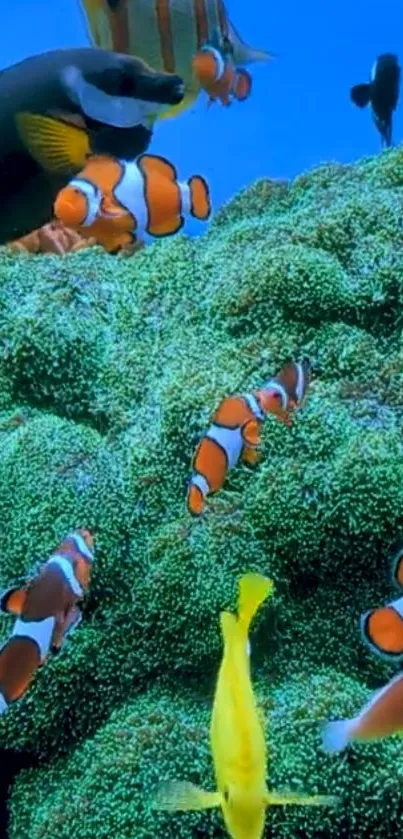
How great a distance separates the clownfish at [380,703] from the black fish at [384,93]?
8.21ft

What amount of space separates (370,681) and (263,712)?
0.27m

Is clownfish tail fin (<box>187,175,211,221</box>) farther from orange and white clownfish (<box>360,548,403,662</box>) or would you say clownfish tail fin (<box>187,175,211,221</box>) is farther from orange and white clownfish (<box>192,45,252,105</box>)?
orange and white clownfish (<box>360,548,403,662</box>)

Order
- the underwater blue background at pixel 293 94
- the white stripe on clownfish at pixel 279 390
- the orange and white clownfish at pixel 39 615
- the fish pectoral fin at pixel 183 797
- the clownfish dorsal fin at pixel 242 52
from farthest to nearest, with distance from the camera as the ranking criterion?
the underwater blue background at pixel 293 94, the clownfish dorsal fin at pixel 242 52, the white stripe on clownfish at pixel 279 390, the orange and white clownfish at pixel 39 615, the fish pectoral fin at pixel 183 797

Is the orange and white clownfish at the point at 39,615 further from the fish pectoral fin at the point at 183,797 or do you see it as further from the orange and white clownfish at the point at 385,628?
the orange and white clownfish at the point at 385,628

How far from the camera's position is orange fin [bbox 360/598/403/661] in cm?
124

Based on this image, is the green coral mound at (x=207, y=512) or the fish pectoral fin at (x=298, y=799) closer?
the fish pectoral fin at (x=298, y=799)

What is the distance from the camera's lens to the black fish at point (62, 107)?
122 cm

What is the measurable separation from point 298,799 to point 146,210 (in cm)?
99

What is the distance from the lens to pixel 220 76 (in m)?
1.96

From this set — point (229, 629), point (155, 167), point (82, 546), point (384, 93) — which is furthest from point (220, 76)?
point (384, 93)

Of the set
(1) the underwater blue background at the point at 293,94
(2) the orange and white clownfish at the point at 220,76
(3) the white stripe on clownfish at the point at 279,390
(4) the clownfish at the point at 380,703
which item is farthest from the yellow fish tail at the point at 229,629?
(1) the underwater blue background at the point at 293,94

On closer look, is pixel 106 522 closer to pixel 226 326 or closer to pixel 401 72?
pixel 226 326

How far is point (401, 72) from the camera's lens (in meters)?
3.57

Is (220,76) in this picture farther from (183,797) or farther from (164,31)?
(183,797)
